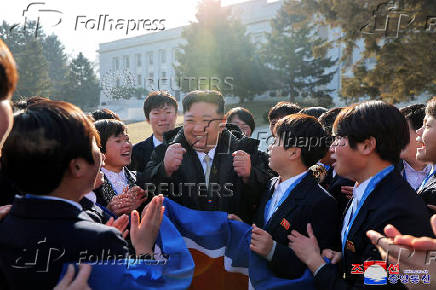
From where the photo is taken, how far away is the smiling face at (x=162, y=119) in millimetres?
5023

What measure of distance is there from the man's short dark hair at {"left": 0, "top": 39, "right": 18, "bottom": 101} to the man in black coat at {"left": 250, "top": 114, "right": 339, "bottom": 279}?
1498 mm

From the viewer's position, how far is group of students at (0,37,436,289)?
1604mm

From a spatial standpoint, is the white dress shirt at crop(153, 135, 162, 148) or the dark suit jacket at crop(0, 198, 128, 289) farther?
the white dress shirt at crop(153, 135, 162, 148)

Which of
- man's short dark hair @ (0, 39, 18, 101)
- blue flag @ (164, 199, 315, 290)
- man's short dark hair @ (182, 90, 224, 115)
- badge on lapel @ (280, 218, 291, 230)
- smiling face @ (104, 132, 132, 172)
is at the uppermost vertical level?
man's short dark hair @ (0, 39, 18, 101)

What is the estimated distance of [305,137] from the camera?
2.80 meters

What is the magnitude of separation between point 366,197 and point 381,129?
39 centimetres

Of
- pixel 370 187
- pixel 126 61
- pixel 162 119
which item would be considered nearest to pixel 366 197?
pixel 370 187

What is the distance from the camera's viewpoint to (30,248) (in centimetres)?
157

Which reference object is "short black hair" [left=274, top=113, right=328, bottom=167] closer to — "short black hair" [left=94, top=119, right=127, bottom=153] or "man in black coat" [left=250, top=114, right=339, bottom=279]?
"man in black coat" [left=250, top=114, right=339, bottom=279]

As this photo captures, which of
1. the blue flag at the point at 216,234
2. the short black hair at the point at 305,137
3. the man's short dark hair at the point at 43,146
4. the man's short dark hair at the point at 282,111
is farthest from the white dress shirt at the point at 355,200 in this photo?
the man's short dark hair at the point at 282,111

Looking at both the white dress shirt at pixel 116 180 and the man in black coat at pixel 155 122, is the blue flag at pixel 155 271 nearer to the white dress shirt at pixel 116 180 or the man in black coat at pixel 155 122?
the white dress shirt at pixel 116 180

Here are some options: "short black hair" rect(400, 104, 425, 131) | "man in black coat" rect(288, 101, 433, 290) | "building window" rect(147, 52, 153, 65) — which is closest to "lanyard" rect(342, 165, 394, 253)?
"man in black coat" rect(288, 101, 433, 290)

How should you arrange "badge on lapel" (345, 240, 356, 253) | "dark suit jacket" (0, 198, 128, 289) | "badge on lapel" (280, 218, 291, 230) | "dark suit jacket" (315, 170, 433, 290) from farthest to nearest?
"badge on lapel" (280, 218, 291, 230), "badge on lapel" (345, 240, 356, 253), "dark suit jacket" (315, 170, 433, 290), "dark suit jacket" (0, 198, 128, 289)

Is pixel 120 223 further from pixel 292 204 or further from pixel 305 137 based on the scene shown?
pixel 305 137
